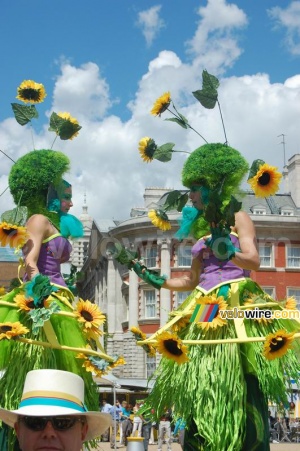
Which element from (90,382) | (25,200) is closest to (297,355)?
(90,382)

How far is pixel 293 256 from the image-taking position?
42438mm

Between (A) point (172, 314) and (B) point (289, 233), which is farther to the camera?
(B) point (289, 233)

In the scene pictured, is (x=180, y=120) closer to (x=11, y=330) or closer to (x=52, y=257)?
(x=52, y=257)

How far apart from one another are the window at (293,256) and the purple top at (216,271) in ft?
121

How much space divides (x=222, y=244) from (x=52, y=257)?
4.82 ft

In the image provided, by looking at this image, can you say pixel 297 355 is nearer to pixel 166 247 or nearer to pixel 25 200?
pixel 25 200

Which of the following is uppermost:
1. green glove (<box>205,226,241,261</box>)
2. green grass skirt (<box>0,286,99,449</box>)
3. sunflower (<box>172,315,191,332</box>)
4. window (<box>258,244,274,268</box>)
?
window (<box>258,244,274,268</box>)

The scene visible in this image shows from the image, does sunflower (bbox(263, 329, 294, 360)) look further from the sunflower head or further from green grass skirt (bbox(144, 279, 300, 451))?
the sunflower head

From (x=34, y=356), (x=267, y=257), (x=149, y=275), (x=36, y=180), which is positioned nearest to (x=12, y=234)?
(x=36, y=180)

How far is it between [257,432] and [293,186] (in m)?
45.1

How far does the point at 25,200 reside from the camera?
654 centimetres

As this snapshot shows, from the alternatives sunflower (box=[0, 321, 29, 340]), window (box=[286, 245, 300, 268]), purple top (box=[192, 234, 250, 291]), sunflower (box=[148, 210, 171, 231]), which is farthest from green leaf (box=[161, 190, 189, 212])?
window (box=[286, 245, 300, 268])

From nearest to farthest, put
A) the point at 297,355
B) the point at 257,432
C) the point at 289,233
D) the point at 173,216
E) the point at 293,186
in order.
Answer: the point at 257,432 < the point at 297,355 < the point at 173,216 < the point at 289,233 < the point at 293,186

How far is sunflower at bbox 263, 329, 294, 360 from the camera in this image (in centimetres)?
520
